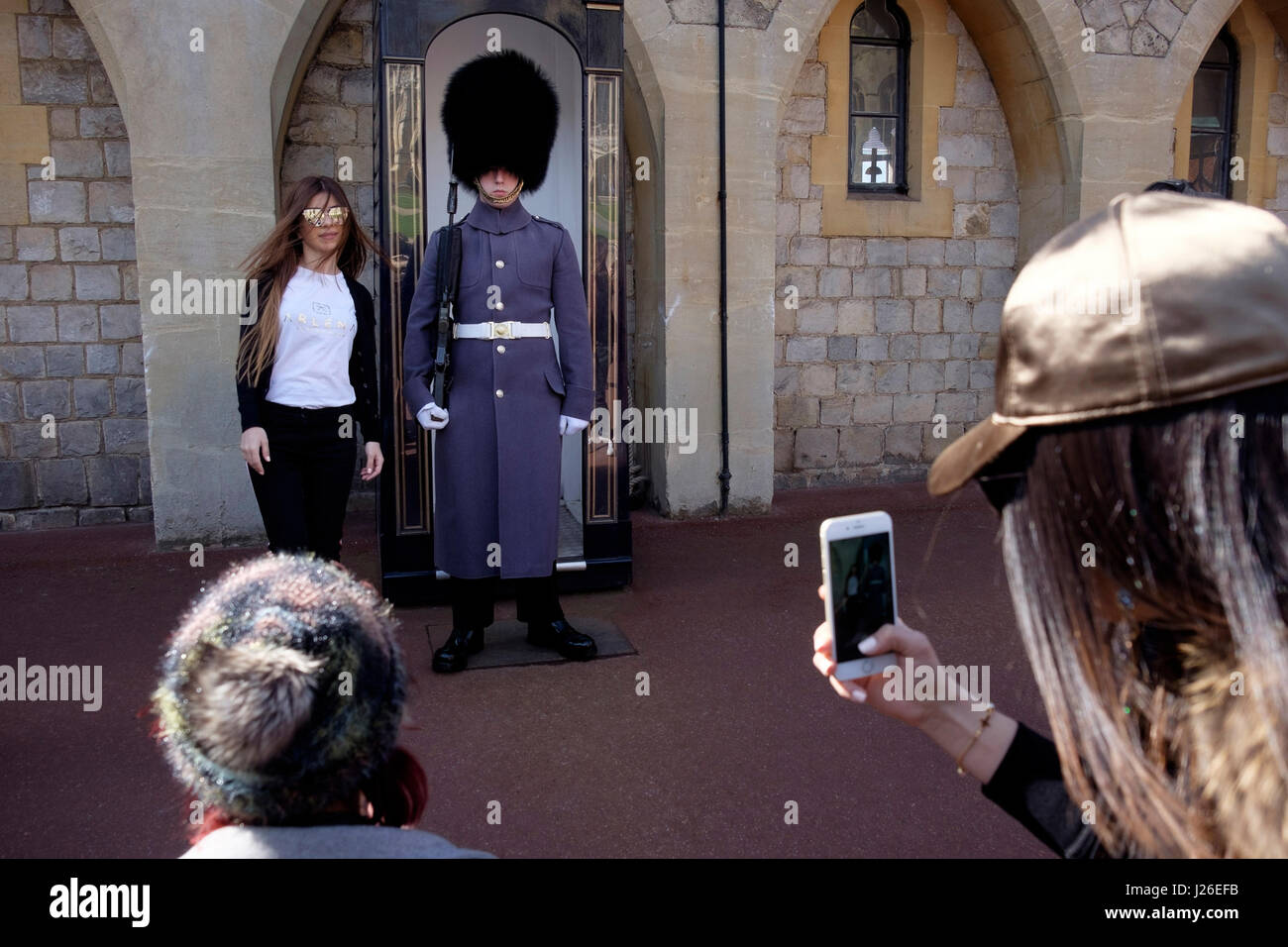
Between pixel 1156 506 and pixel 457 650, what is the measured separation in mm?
3431

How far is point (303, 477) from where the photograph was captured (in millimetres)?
3770

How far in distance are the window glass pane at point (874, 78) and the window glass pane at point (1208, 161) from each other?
248cm

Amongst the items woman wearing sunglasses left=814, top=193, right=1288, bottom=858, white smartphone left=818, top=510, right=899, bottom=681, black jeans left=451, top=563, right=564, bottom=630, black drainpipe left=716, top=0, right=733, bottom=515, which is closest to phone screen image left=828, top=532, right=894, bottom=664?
white smartphone left=818, top=510, right=899, bottom=681

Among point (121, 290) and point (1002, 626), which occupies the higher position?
point (121, 290)

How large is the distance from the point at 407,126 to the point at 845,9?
4.07 m

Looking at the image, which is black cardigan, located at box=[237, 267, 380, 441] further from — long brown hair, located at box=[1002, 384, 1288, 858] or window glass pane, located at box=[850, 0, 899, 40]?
window glass pane, located at box=[850, 0, 899, 40]

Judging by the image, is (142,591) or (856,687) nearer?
(856,687)

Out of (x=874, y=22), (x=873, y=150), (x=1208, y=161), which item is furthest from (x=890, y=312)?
(x=1208, y=161)

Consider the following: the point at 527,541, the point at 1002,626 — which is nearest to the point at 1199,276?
the point at 527,541

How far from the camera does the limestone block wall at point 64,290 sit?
621 cm

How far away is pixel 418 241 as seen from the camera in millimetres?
4645

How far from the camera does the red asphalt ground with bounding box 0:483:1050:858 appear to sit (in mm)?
2930

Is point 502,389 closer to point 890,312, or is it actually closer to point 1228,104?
point 890,312
